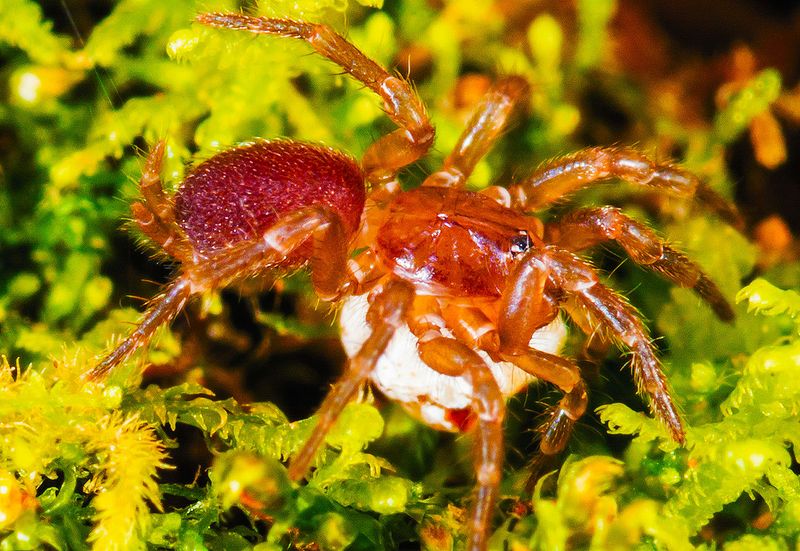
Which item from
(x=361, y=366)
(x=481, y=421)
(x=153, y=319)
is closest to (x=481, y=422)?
(x=481, y=421)

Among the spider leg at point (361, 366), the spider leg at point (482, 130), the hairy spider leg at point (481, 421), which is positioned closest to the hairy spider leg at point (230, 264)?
the spider leg at point (361, 366)

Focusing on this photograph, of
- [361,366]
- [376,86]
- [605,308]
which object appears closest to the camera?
[361,366]

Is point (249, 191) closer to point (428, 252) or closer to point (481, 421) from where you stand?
point (428, 252)

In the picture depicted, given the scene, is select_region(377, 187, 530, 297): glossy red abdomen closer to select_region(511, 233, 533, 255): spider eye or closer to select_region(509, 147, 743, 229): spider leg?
select_region(511, 233, 533, 255): spider eye

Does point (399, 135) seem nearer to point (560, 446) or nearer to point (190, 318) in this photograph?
point (190, 318)

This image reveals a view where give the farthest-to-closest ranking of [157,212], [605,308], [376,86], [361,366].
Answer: [376,86]
[157,212]
[605,308]
[361,366]

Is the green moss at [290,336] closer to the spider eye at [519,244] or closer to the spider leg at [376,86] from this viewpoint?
the spider leg at [376,86]
